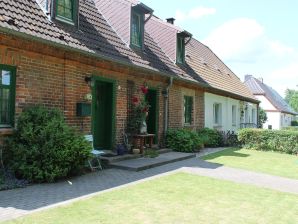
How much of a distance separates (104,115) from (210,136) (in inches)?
318

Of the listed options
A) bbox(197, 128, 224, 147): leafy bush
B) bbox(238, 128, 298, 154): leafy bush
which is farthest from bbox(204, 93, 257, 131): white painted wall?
bbox(238, 128, 298, 154): leafy bush

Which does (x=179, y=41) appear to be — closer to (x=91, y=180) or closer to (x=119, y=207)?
(x=91, y=180)

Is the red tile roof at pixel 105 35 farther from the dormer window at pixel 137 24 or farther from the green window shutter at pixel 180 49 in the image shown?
the green window shutter at pixel 180 49

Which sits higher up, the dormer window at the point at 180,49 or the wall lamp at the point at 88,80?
the dormer window at the point at 180,49

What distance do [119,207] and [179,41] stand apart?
500 inches

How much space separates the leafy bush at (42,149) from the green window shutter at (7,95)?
1.12 ft

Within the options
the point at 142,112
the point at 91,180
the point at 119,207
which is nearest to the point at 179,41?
the point at 142,112

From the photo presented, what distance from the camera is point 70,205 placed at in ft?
20.5

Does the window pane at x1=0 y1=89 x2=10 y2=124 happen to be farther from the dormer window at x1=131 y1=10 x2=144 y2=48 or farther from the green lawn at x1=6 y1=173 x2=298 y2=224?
the dormer window at x1=131 y1=10 x2=144 y2=48

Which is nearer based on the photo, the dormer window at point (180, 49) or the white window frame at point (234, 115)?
the dormer window at point (180, 49)

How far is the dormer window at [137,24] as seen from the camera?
13.8m

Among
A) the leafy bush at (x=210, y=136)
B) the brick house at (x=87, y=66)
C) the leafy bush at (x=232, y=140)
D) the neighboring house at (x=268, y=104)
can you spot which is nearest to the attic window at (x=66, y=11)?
the brick house at (x=87, y=66)

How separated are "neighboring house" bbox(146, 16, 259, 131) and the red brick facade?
13.6 feet

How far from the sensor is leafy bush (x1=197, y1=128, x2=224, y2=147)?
1828 centimetres
